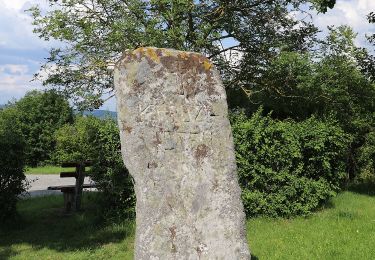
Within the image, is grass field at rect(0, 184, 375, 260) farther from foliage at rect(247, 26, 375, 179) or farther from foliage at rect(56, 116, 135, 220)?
foliage at rect(247, 26, 375, 179)

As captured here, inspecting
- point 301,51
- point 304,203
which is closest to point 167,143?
point 304,203

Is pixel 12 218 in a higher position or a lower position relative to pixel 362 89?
lower

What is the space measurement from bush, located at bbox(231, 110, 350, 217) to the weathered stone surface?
486 centimetres

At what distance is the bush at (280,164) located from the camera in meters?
10.2

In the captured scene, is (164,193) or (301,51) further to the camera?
(301,51)

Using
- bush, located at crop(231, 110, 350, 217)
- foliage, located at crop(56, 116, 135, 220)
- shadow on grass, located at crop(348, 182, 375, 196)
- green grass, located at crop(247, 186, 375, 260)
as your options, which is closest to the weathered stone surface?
green grass, located at crop(247, 186, 375, 260)

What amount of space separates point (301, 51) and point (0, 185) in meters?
8.08

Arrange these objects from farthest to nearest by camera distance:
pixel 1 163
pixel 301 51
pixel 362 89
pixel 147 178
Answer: pixel 362 89 < pixel 301 51 < pixel 1 163 < pixel 147 178

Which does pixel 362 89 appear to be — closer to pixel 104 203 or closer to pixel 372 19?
pixel 372 19

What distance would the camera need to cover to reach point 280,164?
34.5ft

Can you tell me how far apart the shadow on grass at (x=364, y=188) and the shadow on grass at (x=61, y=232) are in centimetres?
727

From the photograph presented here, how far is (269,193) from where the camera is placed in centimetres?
1039

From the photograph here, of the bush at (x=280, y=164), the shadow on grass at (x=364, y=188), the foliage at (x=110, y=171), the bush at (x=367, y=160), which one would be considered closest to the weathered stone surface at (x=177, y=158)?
the bush at (x=280, y=164)

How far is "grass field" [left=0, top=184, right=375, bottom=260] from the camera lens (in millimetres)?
7496
